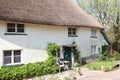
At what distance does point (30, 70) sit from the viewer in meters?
19.7

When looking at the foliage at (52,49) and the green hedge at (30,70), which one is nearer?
the green hedge at (30,70)

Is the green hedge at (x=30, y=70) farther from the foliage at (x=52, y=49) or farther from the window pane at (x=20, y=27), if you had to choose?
the window pane at (x=20, y=27)

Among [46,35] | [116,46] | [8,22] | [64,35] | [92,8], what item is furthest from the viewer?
[92,8]

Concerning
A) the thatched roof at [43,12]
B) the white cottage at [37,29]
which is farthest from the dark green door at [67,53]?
the thatched roof at [43,12]

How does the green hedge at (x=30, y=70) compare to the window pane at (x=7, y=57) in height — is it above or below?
below

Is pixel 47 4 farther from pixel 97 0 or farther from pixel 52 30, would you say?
pixel 97 0

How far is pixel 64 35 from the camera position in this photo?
989 inches

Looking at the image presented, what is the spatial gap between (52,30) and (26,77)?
601 cm

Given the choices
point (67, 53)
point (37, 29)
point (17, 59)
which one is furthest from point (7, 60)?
point (67, 53)

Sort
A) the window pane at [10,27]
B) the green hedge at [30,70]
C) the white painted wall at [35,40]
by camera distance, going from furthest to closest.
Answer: the window pane at [10,27] → the white painted wall at [35,40] → the green hedge at [30,70]

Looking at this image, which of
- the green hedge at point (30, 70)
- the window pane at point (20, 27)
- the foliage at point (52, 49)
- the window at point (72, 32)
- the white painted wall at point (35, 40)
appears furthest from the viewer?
the window at point (72, 32)

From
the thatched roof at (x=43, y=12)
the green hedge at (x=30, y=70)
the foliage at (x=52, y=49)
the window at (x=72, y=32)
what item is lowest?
the green hedge at (x=30, y=70)

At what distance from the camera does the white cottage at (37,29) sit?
19156 mm

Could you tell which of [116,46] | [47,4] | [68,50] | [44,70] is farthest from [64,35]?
[116,46]
